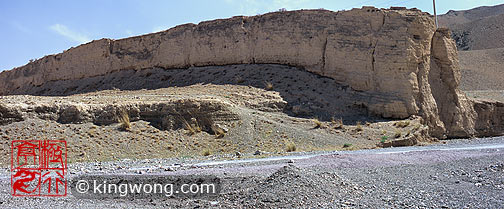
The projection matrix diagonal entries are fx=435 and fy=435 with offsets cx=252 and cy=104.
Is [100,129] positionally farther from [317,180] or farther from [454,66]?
[454,66]

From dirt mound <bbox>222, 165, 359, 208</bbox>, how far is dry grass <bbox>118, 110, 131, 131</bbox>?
25.6ft

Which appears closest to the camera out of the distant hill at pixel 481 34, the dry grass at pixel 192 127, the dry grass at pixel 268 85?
the dry grass at pixel 192 127

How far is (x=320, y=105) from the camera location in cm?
1591

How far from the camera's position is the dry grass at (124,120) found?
13273 mm

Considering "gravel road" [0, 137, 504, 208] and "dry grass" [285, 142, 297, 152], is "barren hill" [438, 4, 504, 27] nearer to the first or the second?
"dry grass" [285, 142, 297, 152]

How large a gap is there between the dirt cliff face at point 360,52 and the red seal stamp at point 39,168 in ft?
28.9

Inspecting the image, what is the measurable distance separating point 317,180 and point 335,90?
10.7m


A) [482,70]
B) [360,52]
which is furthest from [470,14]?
[360,52]

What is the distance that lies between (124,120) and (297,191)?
28.9ft

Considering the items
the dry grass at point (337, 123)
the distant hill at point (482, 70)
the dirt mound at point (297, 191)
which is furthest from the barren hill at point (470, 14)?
the dirt mound at point (297, 191)

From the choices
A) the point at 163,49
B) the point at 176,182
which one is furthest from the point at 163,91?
the point at 176,182

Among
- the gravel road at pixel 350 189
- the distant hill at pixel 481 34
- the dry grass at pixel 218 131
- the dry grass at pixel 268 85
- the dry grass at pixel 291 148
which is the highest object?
the distant hill at pixel 481 34

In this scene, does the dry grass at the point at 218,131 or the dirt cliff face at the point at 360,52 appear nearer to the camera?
the dry grass at the point at 218,131

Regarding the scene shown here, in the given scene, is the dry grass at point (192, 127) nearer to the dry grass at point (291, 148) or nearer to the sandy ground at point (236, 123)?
the sandy ground at point (236, 123)
